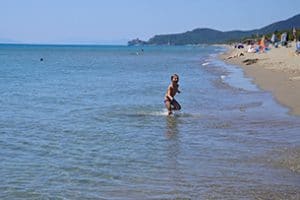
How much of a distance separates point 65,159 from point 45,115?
7552 mm

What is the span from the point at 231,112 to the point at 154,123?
3568 mm

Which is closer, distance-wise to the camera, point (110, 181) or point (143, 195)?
point (143, 195)

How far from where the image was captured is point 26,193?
8242mm

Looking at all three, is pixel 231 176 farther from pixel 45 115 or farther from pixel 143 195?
pixel 45 115

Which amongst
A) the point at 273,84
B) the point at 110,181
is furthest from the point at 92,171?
the point at 273,84

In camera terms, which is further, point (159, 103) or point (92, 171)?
point (159, 103)

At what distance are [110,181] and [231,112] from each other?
1000 centimetres

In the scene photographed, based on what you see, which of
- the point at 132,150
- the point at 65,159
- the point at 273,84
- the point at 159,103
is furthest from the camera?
the point at 273,84

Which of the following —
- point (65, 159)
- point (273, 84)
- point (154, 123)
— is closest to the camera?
point (65, 159)

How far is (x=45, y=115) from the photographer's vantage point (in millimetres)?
18047

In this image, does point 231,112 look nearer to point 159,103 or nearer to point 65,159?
point 159,103

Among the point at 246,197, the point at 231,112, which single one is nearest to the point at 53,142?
the point at 246,197

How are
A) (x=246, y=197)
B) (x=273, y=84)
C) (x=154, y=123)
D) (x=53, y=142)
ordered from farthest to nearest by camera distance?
(x=273, y=84)
(x=154, y=123)
(x=53, y=142)
(x=246, y=197)

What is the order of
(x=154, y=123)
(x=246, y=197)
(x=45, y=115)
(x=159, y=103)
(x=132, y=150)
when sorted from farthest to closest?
1. (x=159, y=103)
2. (x=45, y=115)
3. (x=154, y=123)
4. (x=132, y=150)
5. (x=246, y=197)
